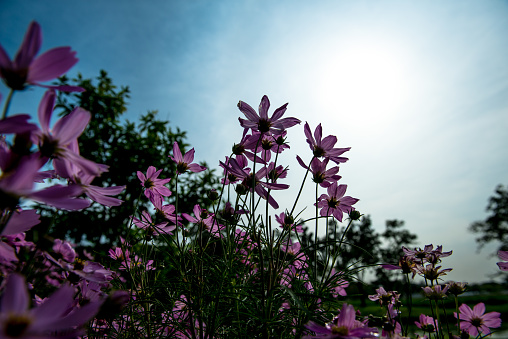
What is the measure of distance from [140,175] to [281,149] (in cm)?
53

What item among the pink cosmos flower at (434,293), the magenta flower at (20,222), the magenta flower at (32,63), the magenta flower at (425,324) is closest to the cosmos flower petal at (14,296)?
the magenta flower at (20,222)

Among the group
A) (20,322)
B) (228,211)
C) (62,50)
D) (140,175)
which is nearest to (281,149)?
(228,211)

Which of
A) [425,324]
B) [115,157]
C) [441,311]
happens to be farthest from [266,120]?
[441,311]

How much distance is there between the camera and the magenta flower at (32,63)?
34 cm

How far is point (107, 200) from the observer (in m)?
0.46

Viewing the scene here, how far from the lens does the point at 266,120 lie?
0.76 meters

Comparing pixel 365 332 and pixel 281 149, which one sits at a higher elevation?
pixel 281 149

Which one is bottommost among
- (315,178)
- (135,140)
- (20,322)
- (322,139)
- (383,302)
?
(20,322)

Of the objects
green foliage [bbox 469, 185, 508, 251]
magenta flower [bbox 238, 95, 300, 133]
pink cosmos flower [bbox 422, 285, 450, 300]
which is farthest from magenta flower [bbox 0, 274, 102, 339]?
green foliage [bbox 469, 185, 508, 251]

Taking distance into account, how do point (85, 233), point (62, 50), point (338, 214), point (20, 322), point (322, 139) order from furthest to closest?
1. point (85, 233)
2. point (338, 214)
3. point (322, 139)
4. point (62, 50)
5. point (20, 322)

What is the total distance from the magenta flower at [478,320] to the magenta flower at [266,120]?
107cm

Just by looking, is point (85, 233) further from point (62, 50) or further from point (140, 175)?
point (62, 50)

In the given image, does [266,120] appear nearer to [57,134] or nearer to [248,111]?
[248,111]

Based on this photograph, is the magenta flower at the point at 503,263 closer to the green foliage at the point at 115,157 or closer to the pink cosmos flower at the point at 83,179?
the pink cosmos flower at the point at 83,179
